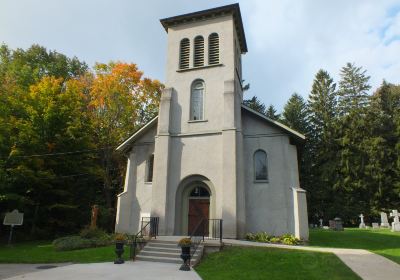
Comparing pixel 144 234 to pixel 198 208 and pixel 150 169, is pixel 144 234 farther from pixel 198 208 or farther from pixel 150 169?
pixel 150 169

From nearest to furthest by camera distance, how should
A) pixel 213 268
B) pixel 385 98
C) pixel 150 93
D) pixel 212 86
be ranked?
pixel 213 268 → pixel 212 86 → pixel 150 93 → pixel 385 98

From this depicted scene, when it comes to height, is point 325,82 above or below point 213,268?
above

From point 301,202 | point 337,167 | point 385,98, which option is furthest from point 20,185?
point 385,98

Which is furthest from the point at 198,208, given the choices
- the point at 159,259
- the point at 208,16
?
the point at 208,16

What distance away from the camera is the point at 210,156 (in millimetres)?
16469

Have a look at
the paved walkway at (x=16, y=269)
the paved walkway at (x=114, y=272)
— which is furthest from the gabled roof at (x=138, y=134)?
the paved walkway at (x=114, y=272)

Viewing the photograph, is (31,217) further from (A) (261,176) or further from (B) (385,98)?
(B) (385,98)

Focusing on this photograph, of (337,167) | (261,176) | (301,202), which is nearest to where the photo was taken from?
(301,202)

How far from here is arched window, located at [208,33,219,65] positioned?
1855cm

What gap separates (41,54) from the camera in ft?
111

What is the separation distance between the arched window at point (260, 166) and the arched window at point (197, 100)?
3940 mm

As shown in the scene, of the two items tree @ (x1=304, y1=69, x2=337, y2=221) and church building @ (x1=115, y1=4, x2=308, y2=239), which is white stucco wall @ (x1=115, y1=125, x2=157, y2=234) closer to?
church building @ (x1=115, y1=4, x2=308, y2=239)

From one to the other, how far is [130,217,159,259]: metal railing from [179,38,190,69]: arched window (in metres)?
9.53

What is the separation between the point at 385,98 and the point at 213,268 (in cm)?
4353
